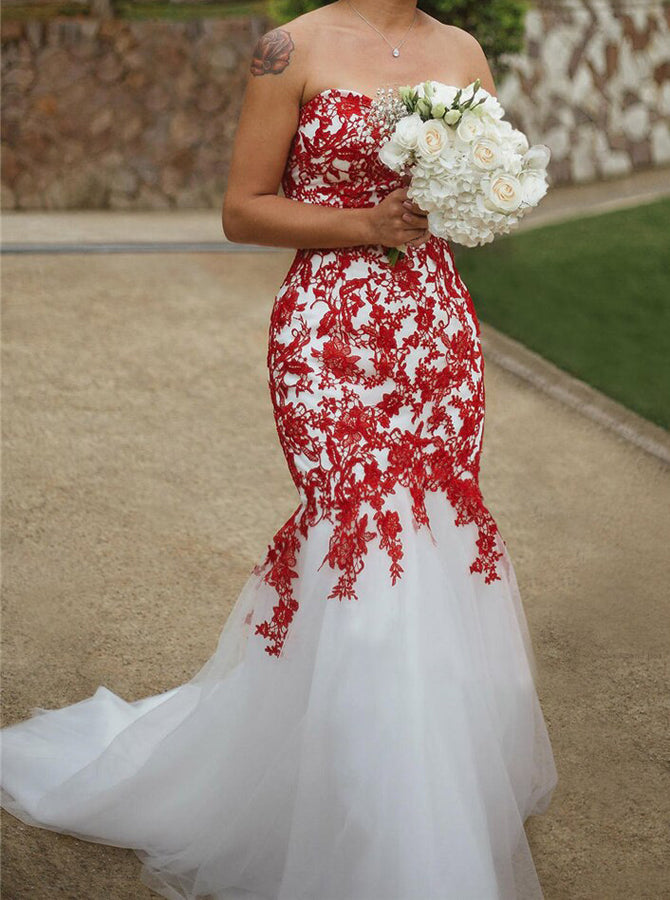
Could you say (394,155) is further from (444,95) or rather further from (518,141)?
(518,141)

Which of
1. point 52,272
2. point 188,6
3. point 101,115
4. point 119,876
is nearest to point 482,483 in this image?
point 119,876

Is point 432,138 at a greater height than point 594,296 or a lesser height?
greater

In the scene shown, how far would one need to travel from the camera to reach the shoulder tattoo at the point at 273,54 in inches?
123

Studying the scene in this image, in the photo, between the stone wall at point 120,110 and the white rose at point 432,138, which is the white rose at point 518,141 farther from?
the stone wall at point 120,110

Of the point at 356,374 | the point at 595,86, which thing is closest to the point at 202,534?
the point at 356,374

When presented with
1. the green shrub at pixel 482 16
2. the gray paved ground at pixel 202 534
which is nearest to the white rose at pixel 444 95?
the gray paved ground at pixel 202 534

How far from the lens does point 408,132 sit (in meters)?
2.86

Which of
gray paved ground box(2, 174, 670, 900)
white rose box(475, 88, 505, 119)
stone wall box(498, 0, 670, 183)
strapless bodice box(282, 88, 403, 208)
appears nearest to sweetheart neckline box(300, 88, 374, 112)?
strapless bodice box(282, 88, 403, 208)

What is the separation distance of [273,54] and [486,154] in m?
0.64

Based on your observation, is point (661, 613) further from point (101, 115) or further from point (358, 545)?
point (101, 115)

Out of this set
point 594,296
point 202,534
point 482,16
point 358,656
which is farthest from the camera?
point 482,16

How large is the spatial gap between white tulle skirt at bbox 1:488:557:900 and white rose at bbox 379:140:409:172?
0.75 meters

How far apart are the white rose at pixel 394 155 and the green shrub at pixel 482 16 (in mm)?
6254

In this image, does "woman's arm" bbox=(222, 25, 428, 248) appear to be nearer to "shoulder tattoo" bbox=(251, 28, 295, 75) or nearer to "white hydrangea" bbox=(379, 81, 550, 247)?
"shoulder tattoo" bbox=(251, 28, 295, 75)
